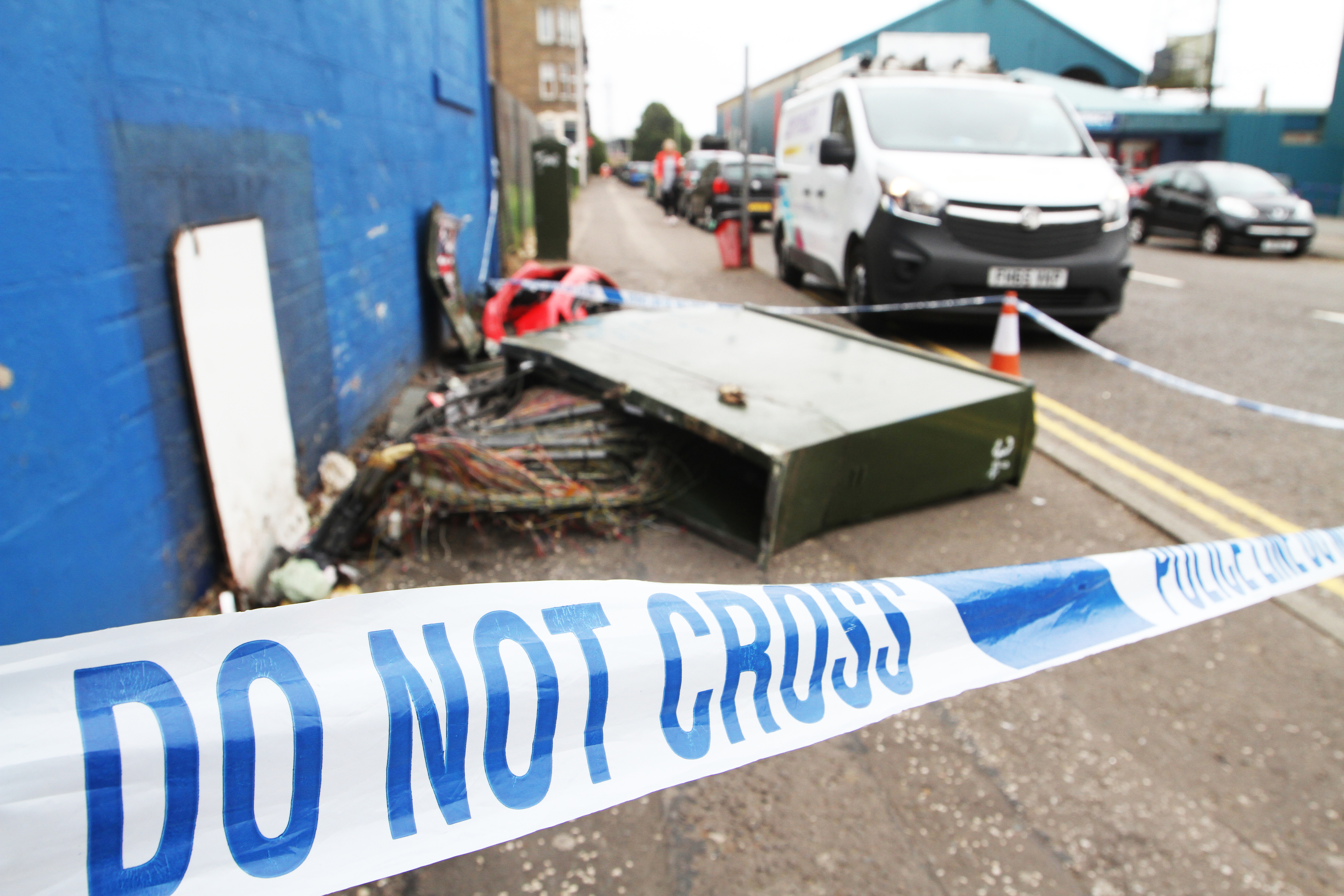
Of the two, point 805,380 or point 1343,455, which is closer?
point 805,380

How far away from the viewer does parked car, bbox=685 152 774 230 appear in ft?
57.3

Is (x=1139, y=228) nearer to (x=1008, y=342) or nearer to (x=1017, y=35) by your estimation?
(x=1008, y=342)

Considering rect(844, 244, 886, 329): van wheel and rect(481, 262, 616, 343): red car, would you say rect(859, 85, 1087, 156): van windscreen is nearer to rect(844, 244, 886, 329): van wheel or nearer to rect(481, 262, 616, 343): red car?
rect(844, 244, 886, 329): van wheel

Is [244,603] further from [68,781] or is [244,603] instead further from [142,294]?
[68,781]

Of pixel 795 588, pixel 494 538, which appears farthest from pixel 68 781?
pixel 494 538

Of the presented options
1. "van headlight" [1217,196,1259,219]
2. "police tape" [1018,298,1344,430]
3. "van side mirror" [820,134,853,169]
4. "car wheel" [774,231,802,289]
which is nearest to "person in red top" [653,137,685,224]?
"car wheel" [774,231,802,289]

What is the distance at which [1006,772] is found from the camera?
2402 mm

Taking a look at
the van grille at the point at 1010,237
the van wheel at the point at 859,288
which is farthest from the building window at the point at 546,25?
the van grille at the point at 1010,237

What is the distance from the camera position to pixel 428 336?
292 inches

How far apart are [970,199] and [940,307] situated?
86cm

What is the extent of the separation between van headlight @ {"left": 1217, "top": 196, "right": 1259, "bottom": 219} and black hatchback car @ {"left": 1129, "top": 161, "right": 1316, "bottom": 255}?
0.04 feet

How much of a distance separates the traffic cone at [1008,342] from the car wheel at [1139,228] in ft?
49.3

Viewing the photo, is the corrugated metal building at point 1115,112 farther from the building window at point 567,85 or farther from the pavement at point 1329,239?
the building window at point 567,85

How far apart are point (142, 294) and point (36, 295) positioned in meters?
0.50
